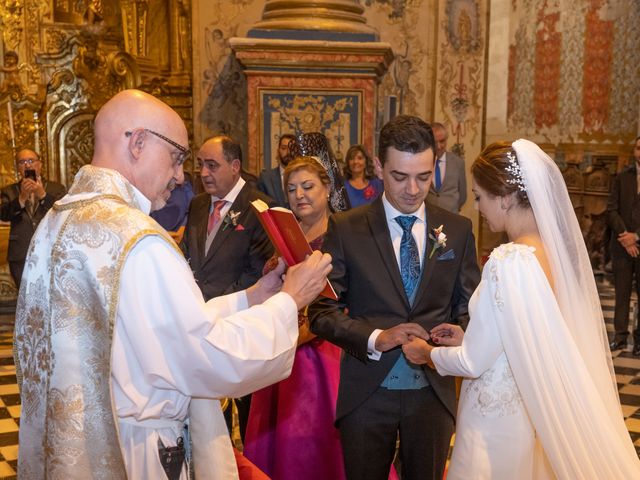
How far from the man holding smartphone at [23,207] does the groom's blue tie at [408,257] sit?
4.66 meters

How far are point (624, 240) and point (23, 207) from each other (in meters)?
5.08

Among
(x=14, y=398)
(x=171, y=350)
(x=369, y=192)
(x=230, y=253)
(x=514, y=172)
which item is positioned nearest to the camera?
(x=171, y=350)

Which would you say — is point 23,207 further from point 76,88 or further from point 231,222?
point 76,88

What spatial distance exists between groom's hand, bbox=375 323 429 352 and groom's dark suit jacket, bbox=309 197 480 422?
73 mm

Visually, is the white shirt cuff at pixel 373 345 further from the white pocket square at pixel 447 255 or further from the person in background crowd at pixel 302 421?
the person in background crowd at pixel 302 421

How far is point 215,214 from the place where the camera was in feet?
A: 15.5

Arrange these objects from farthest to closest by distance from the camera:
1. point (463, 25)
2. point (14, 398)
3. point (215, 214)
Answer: point (463, 25)
point (14, 398)
point (215, 214)

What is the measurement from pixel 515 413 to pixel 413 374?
1.46ft

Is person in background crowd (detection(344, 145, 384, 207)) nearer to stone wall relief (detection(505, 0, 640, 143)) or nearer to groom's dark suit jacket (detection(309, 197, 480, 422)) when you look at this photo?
groom's dark suit jacket (detection(309, 197, 480, 422))

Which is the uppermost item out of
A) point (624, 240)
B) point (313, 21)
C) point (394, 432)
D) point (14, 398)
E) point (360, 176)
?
point (313, 21)

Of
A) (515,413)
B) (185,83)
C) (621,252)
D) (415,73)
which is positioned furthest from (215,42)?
(515,413)

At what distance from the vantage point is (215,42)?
1027 centimetres

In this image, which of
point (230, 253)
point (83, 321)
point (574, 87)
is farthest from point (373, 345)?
point (574, 87)

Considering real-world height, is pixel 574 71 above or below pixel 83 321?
above
